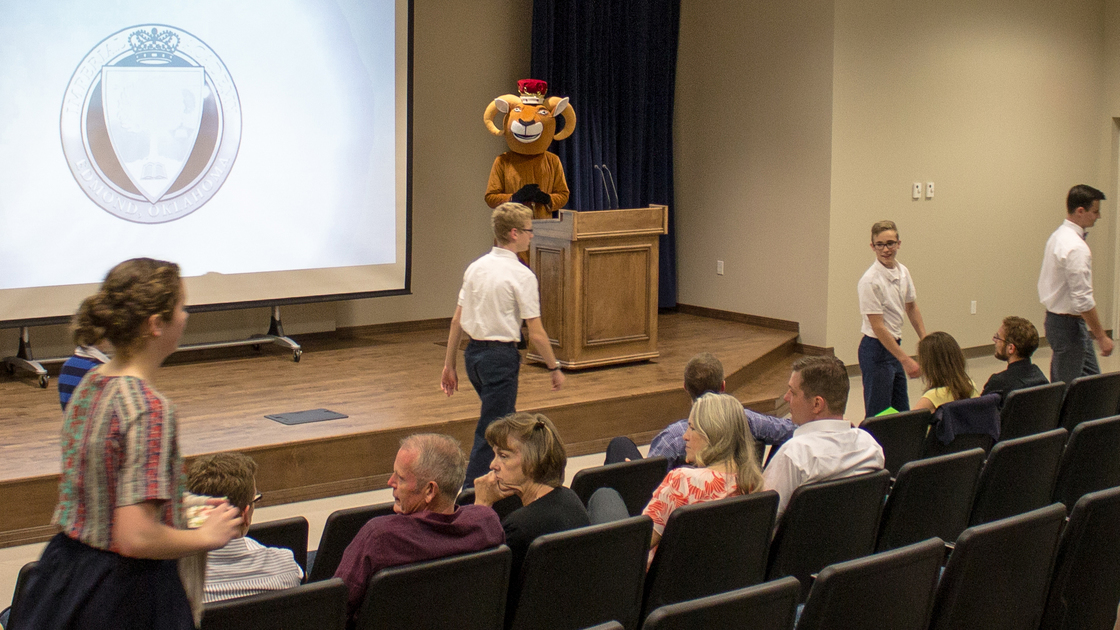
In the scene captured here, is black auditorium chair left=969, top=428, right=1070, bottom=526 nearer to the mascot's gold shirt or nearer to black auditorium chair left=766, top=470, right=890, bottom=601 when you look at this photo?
black auditorium chair left=766, top=470, right=890, bottom=601

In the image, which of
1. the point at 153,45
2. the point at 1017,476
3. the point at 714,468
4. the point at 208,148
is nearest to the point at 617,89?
the point at 208,148

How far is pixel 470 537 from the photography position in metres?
2.40

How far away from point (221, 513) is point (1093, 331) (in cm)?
492

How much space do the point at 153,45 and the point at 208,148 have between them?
2.21 feet

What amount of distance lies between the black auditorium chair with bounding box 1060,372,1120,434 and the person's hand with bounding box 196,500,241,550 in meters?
3.88

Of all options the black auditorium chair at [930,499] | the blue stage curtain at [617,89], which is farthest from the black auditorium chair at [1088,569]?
the blue stage curtain at [617,89]

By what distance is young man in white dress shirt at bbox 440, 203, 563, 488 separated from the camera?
4598 millimetres

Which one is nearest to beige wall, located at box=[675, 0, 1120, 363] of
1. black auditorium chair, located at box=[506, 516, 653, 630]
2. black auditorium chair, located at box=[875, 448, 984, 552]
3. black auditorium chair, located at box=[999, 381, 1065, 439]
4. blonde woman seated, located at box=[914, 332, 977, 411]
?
black auditorium chair, located at box=[999, 381, 1065, 439]

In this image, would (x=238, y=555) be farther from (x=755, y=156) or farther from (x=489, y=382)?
(x=755, y=156)

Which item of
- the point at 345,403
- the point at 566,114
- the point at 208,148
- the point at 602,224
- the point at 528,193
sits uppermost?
the point at 566,114

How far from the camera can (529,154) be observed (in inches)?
292

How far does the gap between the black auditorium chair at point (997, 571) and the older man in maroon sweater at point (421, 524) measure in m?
1.00

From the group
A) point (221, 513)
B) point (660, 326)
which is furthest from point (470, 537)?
point (660, 326)

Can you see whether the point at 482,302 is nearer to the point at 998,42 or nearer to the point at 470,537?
the point at 470,537
